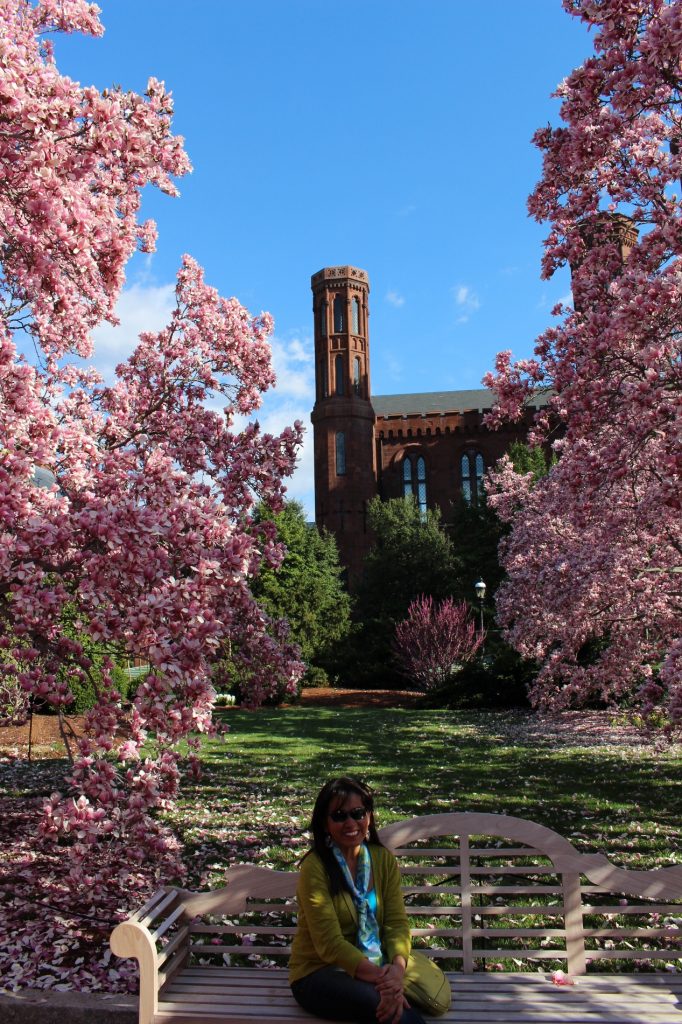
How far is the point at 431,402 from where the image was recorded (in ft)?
198

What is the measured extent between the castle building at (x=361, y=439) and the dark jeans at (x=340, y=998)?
48399 mm

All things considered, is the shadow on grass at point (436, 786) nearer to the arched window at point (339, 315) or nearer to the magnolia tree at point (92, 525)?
the magnolia tree at point (92, 525)

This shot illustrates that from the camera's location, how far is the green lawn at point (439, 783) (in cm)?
714

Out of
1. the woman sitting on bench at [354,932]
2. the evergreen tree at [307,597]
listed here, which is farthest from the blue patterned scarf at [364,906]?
the evergreen tree at [307,597]

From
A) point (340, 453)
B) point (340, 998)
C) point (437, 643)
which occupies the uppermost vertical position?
point (340, 453)

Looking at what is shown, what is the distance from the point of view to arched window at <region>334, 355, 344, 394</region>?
54.6 meters

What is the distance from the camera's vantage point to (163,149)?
5285 millimetres

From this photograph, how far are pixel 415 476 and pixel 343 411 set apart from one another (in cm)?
630

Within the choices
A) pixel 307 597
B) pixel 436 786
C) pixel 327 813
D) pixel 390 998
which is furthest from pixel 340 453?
pixel 390 998

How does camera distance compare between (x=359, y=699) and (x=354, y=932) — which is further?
(x=359, y=699)

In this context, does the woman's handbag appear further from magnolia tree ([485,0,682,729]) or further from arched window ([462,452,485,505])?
arched window ([462,452,485,505])

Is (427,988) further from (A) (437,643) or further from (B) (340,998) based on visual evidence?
(A) (437,643)

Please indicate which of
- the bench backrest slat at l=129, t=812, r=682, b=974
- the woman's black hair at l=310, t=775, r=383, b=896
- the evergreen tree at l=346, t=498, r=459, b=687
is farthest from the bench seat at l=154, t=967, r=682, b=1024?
the evergreen tree at l=346, t=498, r=459, b=687

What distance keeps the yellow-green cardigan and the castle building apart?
48108 mm
